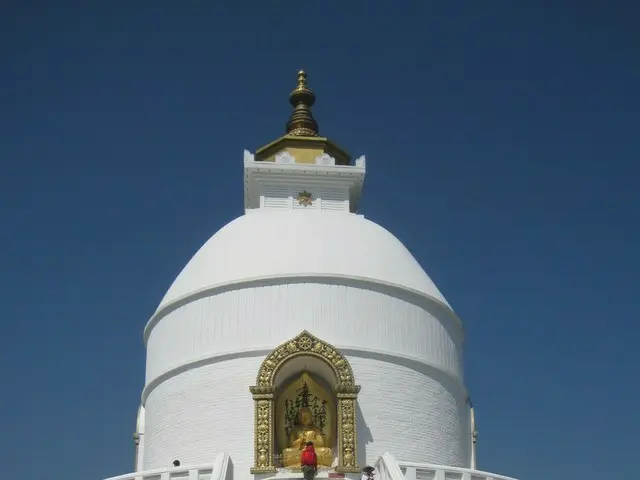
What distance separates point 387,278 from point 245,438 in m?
5.15

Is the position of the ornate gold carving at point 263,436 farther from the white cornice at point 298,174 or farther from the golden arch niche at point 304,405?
the white cornice at point 298,174

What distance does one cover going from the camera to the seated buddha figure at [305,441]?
20.5 metres

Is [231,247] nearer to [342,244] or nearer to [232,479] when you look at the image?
[342,244]

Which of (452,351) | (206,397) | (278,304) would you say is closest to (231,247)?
(278,304)

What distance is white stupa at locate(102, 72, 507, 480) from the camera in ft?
67.8

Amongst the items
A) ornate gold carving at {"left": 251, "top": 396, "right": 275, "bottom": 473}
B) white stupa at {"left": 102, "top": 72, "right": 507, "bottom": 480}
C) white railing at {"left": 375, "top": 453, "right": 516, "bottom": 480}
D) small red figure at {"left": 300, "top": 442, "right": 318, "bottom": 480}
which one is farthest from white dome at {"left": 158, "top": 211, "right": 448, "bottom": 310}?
white railing at {"left": 375, "top": 453, "right": 516, "bottom": 480}

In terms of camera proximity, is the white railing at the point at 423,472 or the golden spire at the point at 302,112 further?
the golden spire at the point at 302,112

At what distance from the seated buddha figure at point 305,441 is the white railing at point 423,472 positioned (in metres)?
2.28

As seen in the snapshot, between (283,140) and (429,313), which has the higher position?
(283,140)

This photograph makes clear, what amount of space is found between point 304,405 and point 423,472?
13.5 ft

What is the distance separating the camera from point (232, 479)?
19.7 m

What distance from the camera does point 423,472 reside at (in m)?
17.9

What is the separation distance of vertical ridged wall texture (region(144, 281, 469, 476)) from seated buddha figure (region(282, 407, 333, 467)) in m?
0.78

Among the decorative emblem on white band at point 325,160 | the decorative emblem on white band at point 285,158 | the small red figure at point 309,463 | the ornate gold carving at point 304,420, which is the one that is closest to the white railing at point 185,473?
the small red figure at point 309,463
